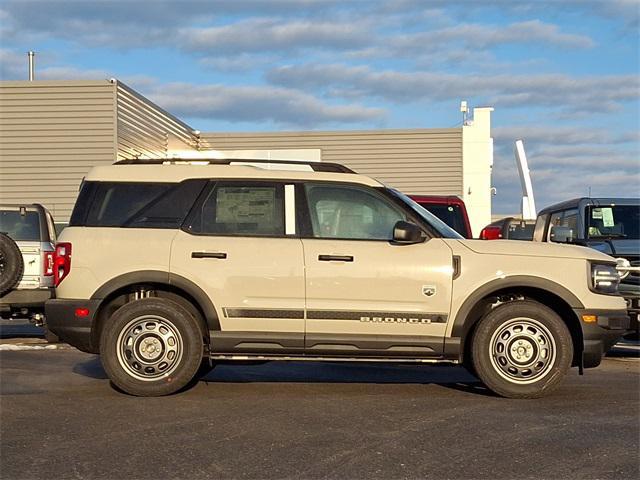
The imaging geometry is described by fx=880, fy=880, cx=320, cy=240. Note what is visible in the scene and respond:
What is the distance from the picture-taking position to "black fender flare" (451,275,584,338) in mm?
7387

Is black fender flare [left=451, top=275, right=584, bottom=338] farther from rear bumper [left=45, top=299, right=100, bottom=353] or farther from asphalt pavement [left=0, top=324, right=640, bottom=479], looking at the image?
rear bumper [left=45, top=299, right=100, bottom=353]

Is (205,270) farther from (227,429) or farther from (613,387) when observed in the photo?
(613,387)

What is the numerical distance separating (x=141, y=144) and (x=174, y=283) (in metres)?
18.4

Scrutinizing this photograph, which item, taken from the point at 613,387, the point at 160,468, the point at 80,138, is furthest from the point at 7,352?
the point at 80,138

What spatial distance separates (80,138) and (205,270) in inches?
686

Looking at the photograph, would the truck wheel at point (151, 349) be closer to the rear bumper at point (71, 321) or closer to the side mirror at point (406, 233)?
the rear bumper at point (71, 321)

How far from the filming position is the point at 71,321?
24.5 ft

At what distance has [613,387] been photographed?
8039 millimetres

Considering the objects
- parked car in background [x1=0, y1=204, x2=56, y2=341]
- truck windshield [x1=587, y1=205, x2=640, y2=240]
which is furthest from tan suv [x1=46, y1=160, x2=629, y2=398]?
truck windshield [x1=587, y1=205, x2=640, y2=240]

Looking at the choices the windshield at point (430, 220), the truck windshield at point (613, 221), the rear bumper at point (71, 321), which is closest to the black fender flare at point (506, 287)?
Result: the windshield at point (430, 220)

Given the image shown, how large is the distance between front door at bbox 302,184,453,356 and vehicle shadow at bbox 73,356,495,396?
0.87 m

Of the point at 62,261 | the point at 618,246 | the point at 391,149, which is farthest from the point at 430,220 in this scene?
the point at 391,149

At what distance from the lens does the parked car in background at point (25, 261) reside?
34.8 feet

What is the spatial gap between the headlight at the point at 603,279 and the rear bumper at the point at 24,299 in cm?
648
